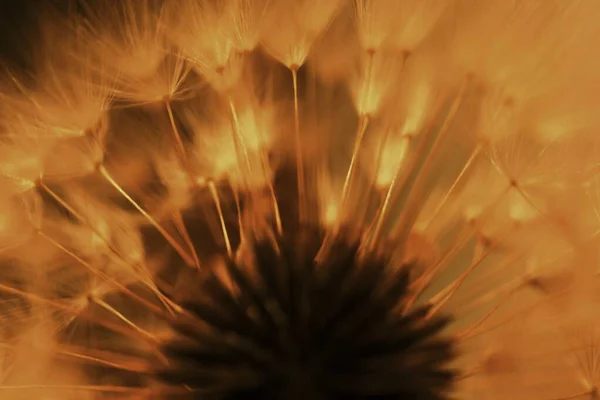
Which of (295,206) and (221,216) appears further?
(295,206)

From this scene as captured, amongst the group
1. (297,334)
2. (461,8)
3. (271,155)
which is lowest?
(297,334)

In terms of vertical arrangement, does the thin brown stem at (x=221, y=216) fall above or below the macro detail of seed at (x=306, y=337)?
above

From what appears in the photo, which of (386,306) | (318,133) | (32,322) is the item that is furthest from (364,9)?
(32,322)

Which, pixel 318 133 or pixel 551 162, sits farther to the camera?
pixel 318 133

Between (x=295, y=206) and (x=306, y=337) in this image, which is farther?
(x=295, y=206)

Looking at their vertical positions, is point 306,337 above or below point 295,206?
below

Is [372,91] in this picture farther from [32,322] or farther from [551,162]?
[32,322]

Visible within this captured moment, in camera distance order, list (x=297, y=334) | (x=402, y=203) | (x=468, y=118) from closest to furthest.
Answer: (x=297, y=334) < (x=468, y=118) < (x=402, y=203)

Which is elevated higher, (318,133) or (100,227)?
(318,133)

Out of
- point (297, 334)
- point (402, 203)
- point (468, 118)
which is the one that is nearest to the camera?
point (297, 334)

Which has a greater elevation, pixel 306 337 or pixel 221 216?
pixel 221 216

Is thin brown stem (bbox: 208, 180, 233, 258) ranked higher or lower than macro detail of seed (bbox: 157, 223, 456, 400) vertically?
higher
